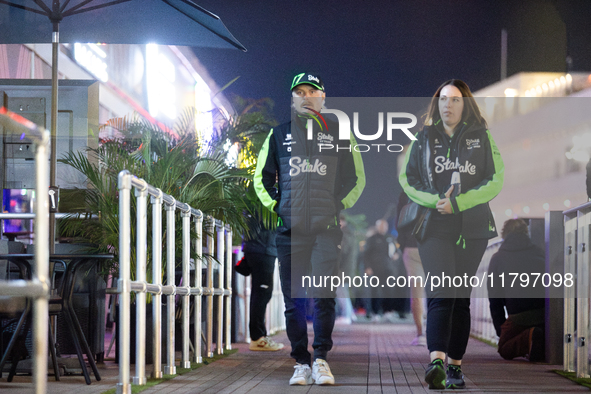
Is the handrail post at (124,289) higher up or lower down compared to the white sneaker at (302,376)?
higher up

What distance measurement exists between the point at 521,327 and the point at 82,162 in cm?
358

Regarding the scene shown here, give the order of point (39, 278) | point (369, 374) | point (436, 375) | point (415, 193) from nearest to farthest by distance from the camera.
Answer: point (39, 278) → point (436, 375) → point (415, 193) → point (369, 374)

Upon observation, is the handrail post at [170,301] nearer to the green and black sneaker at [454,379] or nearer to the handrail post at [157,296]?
the handrail post at [157,296]

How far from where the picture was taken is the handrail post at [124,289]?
11.1ft

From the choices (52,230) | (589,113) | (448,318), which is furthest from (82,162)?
(589,113)

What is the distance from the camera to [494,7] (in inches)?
362

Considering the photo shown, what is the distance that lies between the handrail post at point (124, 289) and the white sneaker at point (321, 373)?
1054mm

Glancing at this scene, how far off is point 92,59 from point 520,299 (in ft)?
A: 55.9

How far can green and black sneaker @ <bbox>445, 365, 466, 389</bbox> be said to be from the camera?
383cm

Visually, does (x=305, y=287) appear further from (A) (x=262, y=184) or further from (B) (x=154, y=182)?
(B) (x=154, y=182)

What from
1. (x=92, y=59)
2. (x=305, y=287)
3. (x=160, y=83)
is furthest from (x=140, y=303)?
(x=160, y=83)

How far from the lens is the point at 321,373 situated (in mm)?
3965

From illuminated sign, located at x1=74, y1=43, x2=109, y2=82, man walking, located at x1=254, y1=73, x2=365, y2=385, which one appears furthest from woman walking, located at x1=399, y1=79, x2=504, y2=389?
illuminated sign, located at x1=74, y1=43, x2=109, y2=82

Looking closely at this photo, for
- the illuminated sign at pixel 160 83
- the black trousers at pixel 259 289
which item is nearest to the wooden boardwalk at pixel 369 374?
the black trousers at pixel 259 289
